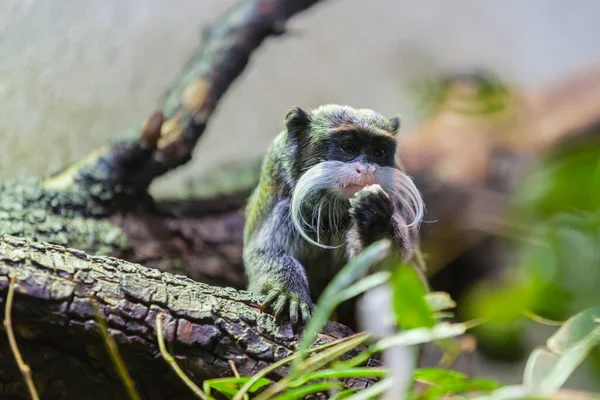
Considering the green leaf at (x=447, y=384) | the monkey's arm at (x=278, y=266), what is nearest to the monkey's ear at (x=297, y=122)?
the monkey's arm at (x=278, y=266)

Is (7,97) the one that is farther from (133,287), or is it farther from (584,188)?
(584,188)

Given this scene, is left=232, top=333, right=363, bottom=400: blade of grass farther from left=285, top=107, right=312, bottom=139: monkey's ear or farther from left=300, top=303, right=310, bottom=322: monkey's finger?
left=285, top=107, right=312, bottom=139: monkey's ear

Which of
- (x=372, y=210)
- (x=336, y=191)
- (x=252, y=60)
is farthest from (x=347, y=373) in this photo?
(x=252, y=60)

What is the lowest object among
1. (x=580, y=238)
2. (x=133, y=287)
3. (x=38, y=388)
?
(x=580, y=238)

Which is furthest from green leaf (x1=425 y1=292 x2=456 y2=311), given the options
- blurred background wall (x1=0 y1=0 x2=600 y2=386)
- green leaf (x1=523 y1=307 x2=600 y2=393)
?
blurred background wall (x1=0 y1=0 x2=600 y2=386)

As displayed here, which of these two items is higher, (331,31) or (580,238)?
(331,31)

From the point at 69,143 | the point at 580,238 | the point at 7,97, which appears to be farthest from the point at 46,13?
the point at 580,238

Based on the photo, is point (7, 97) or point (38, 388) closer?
point (38, 388)
